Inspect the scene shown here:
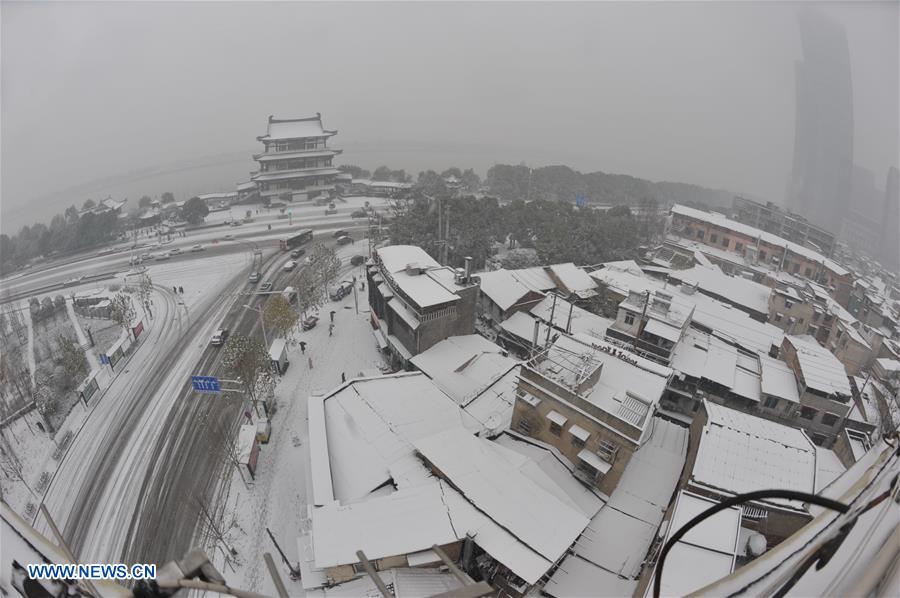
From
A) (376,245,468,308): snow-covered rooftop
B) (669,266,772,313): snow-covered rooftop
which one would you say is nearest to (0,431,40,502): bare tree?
(376,245,468,308): snow-covered rooftop

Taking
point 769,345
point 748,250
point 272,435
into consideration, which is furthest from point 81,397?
point 748,250

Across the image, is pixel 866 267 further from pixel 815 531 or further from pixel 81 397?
pixel 81 397

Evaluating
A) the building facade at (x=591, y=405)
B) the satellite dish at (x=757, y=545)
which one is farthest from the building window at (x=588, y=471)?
the satellite dish at (x=757, y=545)

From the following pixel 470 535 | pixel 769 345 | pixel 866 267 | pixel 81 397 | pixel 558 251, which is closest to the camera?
pixel 470 535

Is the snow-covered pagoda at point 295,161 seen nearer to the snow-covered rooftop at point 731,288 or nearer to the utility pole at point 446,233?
the utility pole at point 446,233

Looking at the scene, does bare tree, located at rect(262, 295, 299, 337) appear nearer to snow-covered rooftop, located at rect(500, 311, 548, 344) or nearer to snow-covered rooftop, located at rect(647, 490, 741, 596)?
snow-covered rooftop, located at rect(500, 311, 548, 344)

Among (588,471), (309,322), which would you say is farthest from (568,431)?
(309,322)

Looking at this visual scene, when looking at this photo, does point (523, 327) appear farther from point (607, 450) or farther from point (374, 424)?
point (374, 424)
